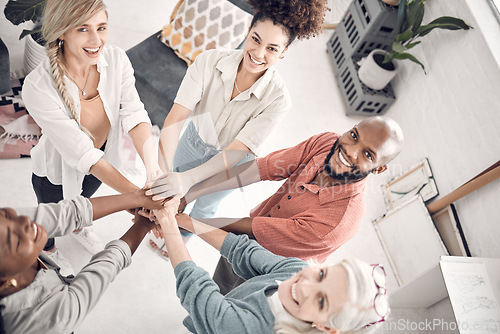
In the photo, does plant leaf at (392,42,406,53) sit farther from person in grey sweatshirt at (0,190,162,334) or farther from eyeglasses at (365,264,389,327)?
person in grey sweatshirt at (0,190,162,334)

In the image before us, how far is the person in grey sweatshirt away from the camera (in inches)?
31.7

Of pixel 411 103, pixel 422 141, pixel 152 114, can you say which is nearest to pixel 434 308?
pixel 422 141

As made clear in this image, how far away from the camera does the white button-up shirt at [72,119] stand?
1286mm

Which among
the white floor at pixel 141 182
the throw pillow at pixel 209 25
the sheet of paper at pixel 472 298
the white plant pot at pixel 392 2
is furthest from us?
the white plant pot at pixel 392 2

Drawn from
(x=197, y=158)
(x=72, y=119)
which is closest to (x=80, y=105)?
(x=72, y=119)

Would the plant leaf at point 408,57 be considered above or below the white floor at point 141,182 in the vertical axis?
above

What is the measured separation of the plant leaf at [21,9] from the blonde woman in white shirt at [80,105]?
955mm

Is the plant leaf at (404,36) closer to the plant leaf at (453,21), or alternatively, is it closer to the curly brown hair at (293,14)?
the plant leaf at (453,21)

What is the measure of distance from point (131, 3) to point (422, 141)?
282 centimetres

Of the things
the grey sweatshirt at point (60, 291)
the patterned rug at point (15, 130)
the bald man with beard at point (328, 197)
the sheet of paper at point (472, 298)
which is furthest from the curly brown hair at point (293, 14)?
the patterned rug at point (15, 130)

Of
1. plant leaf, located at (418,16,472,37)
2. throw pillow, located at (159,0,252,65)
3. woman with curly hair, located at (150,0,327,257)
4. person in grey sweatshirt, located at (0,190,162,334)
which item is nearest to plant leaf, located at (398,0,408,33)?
plant leaf, located at (418,16,472,37)

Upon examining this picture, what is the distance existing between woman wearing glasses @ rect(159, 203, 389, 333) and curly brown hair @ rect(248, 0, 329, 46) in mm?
872

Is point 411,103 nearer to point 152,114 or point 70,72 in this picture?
point 152,114

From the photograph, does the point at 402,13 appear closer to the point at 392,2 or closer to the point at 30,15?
the point at 392,2
